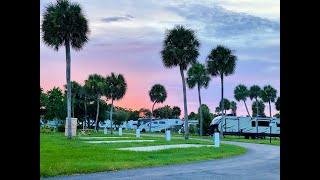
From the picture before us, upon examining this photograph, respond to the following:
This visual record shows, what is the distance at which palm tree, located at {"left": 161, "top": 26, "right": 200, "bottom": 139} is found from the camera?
50750mm

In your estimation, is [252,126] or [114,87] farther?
[114,87]

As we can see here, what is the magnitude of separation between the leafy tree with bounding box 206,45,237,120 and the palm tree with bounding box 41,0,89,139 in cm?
2099

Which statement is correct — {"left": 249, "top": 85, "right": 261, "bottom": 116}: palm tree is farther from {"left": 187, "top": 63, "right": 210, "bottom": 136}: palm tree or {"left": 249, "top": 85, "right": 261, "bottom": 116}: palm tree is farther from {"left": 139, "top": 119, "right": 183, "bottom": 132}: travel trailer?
{"left": 187, "top": 63, "right": 210, "bottom": 136}: palm tree

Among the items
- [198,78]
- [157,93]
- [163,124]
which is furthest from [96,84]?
[157,93]

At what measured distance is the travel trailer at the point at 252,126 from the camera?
58156mm

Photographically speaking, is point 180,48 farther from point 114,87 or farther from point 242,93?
point 242,93

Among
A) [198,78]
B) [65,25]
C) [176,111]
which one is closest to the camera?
[65,25]

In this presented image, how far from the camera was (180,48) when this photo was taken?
51000 millimetres

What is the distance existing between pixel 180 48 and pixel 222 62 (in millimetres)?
10845

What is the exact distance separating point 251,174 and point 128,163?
197 inches
